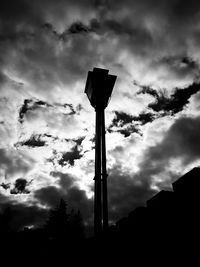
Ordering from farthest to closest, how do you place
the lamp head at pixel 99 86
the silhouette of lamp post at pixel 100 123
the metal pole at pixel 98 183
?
1. the lamp head at pixel 99 86
2. the silhouette of lamp post at pixel 100 123
3. the metal pole at pixel 98 183

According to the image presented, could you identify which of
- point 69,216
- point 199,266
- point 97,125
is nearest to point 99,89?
point 97,125

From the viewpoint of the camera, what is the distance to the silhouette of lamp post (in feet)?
39.2

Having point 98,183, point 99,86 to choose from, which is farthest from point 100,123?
point 98,183

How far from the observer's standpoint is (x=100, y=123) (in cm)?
1420

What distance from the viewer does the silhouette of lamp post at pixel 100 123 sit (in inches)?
471

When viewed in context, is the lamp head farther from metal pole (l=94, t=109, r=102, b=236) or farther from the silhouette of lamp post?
metal pole (l=94, t=109, r=102, b=236)

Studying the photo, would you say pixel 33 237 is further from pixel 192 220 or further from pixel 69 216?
pixel 192 220

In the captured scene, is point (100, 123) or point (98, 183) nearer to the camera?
point (98, 183)

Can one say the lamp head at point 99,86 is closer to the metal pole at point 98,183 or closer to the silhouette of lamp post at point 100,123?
the silhouette of lamp post at point 100,123

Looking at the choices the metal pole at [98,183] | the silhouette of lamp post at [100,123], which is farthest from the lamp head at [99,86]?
the metal pole at [98,183]

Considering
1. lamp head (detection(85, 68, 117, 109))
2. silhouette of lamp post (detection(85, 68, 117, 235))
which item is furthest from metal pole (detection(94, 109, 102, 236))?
lamp head (detection(85, 68, 117, 109))

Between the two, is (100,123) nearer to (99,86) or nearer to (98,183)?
(99,86)

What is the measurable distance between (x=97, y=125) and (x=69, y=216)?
4317cm

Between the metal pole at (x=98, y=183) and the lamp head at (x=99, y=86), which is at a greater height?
the lamp head at (x=99, y=86)
